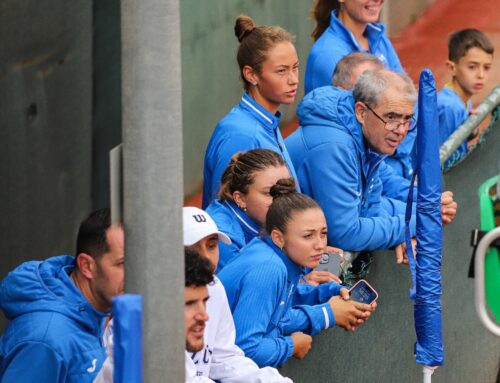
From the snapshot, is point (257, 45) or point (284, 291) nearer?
point (284, 291)

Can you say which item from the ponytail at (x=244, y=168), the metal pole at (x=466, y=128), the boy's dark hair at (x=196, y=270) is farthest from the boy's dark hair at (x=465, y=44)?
the boy's dark hair at (x=196, y=270)

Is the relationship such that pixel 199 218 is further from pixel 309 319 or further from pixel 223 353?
pixel 309 319

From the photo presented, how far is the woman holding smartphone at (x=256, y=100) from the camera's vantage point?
6.51 metres

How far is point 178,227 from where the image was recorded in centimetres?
375

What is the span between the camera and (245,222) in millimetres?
5977

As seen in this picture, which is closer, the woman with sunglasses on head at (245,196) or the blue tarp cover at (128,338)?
the blue tarp cover at (128,338)

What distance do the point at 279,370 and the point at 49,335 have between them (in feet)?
3.39

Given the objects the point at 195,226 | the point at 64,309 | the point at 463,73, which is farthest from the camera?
the point at 463,73

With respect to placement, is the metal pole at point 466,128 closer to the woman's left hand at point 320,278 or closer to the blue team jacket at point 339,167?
the blue team jacket at point 339,167

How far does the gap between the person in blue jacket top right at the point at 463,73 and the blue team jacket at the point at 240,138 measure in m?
2.22

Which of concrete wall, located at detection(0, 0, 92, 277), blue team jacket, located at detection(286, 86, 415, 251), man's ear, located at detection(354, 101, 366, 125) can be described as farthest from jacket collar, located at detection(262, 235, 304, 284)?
concrete wall, located at detection(0, 0, 92, 277)

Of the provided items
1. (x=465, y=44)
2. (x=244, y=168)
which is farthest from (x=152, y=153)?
(x=465, y=44)

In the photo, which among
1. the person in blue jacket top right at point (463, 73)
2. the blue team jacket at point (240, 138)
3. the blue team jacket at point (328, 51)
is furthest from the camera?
the person in blue jacket top right at point (463, 73)

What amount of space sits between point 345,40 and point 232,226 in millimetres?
2228
